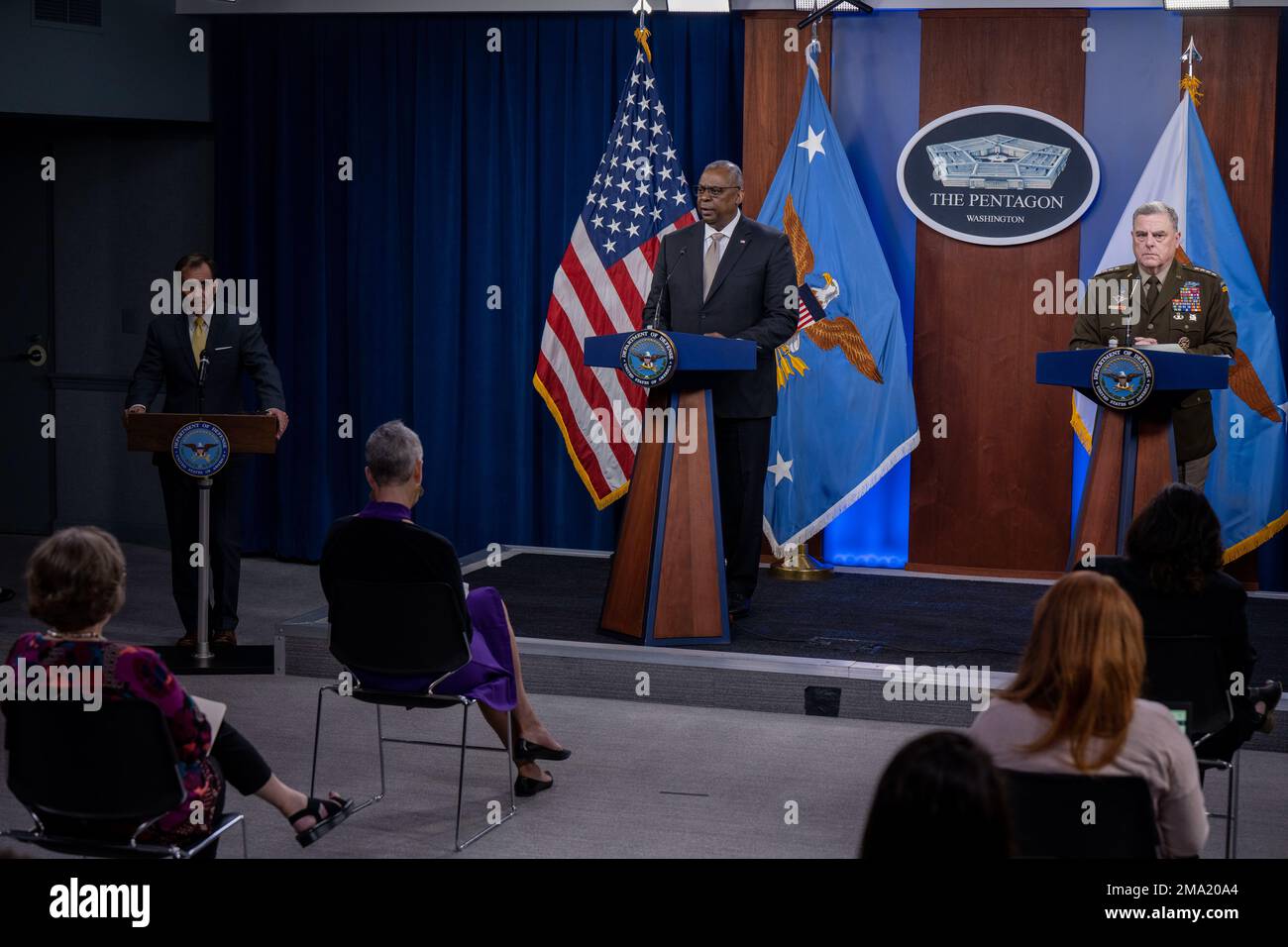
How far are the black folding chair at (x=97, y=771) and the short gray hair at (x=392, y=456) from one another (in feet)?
3.92

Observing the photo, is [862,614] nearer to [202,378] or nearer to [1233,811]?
[1233,811]

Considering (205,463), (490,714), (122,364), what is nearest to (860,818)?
(490,714)

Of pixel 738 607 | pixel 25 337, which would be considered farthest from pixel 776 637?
pixel 25 337

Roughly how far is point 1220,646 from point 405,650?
195cm

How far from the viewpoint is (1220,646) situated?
10.5 ft

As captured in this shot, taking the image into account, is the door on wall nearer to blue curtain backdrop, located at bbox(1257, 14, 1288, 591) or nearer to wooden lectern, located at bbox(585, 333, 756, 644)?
wooden lectern, located at bbox(585, 333, 756, 644)

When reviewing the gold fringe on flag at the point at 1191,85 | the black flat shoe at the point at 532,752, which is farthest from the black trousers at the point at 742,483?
the gold fringe on flag at the point at 1191,85

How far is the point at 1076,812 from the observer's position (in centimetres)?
223

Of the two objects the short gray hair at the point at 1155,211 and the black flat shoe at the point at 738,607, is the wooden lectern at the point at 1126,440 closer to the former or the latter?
the short gray hair at the point at 1155,211

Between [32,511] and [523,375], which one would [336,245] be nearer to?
[523,375]

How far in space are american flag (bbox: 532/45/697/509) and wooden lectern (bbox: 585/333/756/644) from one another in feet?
6.65

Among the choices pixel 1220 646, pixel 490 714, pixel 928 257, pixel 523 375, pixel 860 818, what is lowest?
pixel 860 818

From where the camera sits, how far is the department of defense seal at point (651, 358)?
4.79 meters

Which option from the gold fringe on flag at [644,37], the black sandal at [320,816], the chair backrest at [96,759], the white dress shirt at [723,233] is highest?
the gold fringe on flag at [644,37]
